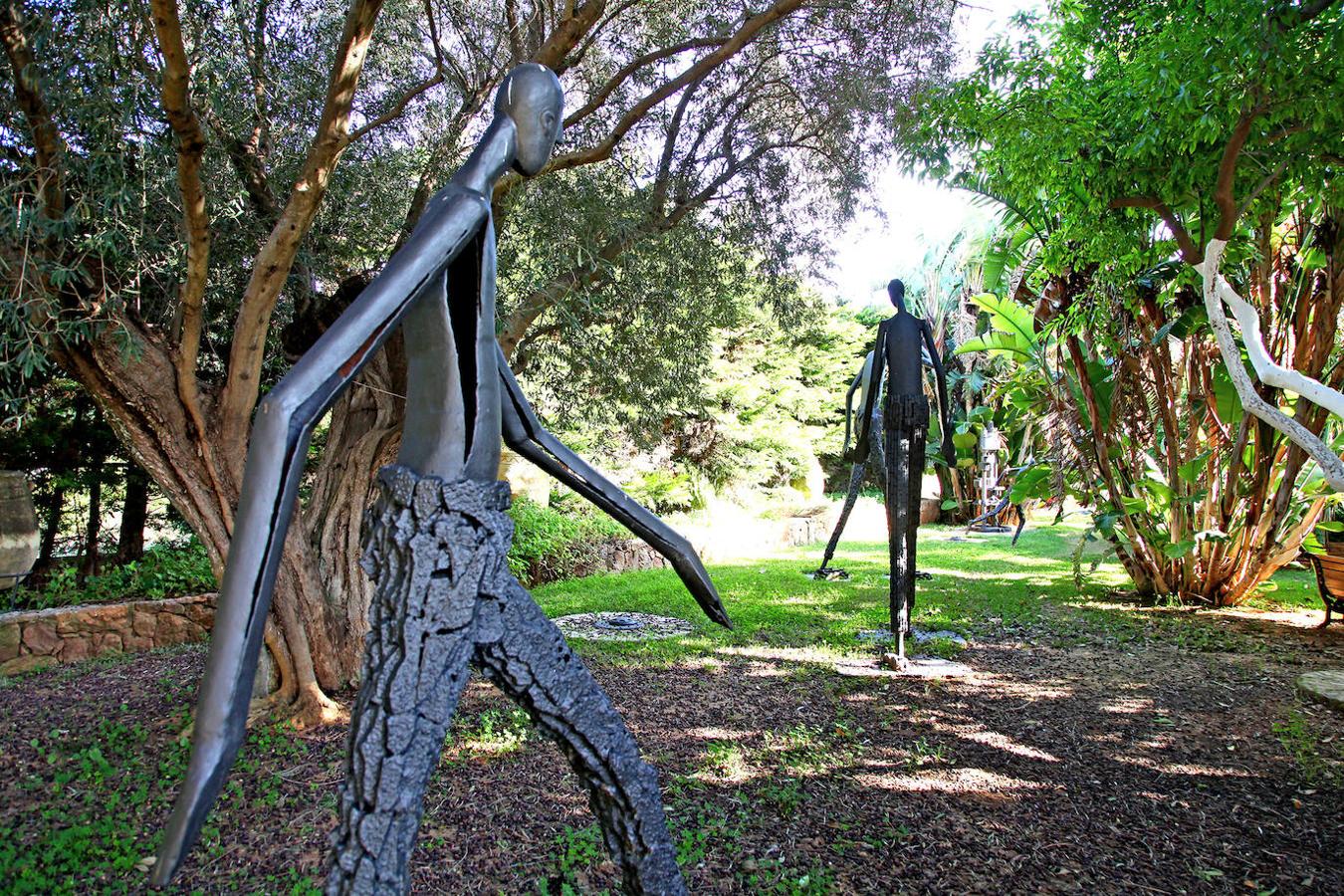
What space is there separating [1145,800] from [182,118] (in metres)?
4.86

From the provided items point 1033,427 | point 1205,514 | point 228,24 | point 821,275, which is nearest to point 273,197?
point 228,24

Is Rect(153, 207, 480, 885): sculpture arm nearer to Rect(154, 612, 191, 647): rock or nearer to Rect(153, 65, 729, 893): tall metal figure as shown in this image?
Rect(153, 65, 729, 893): tall metal figure

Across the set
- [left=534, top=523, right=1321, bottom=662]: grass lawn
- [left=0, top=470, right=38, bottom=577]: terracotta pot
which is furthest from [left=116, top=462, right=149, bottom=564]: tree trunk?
[left=534, top=523, right=1321, bottom=662]: grass lawn

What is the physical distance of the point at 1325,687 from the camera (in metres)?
4.36

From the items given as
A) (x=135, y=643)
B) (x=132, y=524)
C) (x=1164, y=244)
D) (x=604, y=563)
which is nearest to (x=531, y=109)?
(x=135, y=643)

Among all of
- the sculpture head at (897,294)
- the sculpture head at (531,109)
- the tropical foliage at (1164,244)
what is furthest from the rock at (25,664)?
the tropical foliage at (1164,244)

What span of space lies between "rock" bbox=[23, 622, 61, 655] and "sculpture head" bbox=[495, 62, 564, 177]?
5769mm

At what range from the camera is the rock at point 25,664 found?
17.6 ft

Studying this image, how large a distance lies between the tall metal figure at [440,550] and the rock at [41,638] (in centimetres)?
538

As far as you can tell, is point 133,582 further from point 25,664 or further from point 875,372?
point 875,372

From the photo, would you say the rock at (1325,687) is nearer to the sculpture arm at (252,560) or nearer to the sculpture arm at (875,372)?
the sculpture arm at (875,372)

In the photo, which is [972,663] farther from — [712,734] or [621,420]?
[621,420]

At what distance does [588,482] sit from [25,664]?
5.62 meters

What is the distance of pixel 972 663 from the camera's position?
552 cm
